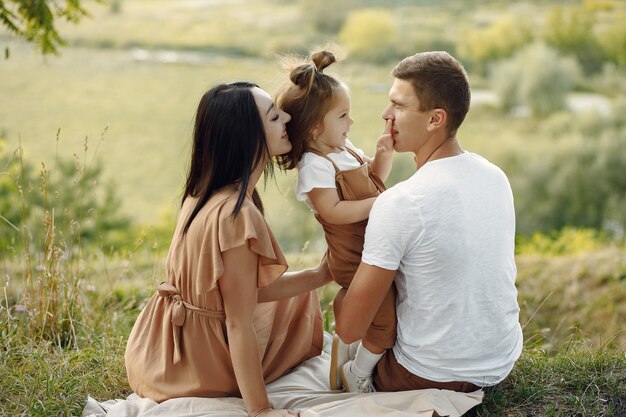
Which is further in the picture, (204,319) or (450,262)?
(204,319)

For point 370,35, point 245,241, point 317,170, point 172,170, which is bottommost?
point 172,170

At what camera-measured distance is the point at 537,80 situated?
1723 centimetres

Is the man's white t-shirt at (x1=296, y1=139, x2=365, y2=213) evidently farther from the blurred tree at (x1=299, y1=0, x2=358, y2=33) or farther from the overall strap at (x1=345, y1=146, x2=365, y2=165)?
the blurred tree at (x1=299, y1=0, x2=358, y2=33)

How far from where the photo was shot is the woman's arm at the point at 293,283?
2799mm

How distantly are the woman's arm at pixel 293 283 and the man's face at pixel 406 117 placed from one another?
568 millimetres

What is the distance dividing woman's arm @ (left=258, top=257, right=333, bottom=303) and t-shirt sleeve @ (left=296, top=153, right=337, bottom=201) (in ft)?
1.05

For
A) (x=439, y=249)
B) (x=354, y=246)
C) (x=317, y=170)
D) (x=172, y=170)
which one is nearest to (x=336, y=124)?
(x=317, y=170)

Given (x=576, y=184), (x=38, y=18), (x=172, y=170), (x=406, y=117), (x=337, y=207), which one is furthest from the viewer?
(x=172, y=170)

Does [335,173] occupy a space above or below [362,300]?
above

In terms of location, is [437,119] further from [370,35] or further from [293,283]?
[370,35]

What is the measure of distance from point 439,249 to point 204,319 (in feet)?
2.93

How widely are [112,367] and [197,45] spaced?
17298mm

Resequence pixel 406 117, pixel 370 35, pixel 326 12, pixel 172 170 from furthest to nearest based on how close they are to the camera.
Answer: pixel 326 12 → pixel 370 35 → pixel 172 170 → pixel 406 117

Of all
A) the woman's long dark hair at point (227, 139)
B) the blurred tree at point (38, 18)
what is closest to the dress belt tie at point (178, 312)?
the woman's long dark hair at point (227, 139)
